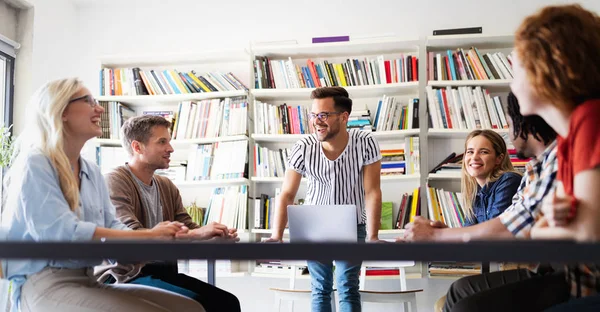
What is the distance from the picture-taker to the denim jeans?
2.68 metres

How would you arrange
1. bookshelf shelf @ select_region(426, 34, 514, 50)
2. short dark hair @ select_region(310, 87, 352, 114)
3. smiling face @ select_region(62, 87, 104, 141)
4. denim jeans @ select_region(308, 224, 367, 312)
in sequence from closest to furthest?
smiling face @ select_region(62, 87, 104, 141) → denim jeans @ select_region(308, 224, 367, 312) → short dark hair @ select_region(310, 87, 352, 114) → bookshelf shelf @ select_region(426, 34, 514, 50)

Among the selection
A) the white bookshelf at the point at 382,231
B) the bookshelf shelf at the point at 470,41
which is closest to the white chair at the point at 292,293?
the white bookshelf at the point at 382,231

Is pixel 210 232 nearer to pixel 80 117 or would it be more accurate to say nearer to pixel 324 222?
pixel 324 222

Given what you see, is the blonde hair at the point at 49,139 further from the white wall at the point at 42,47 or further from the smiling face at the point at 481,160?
the white wall at the point at 42,47

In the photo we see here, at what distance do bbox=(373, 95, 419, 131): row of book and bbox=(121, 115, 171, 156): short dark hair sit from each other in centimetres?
183

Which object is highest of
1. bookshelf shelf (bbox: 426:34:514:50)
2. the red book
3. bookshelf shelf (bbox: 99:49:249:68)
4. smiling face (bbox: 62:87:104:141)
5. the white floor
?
bookshelf shelf (bbox: 426:34:514:50)

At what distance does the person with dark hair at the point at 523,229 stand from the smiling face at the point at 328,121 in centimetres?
128

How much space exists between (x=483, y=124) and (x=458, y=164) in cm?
31

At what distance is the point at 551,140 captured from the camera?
61.6 inches

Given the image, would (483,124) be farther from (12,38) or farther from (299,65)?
(12,38)

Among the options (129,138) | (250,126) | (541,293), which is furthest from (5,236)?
(250,126)

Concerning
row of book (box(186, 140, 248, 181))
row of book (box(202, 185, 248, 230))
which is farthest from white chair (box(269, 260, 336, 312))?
row of book (box(186, 140, 248, 181))

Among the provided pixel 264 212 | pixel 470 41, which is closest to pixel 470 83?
pixel 470 41

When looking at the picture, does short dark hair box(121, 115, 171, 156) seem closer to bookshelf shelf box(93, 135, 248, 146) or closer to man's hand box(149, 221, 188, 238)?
man's hand box(149, 221, 188, 238)
